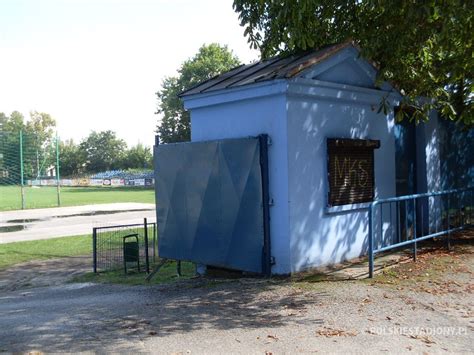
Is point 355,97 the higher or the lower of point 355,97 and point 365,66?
the lower

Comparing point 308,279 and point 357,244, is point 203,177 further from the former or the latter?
point 357,244

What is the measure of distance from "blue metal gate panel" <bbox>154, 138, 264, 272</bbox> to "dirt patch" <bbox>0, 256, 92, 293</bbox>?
3838 mm

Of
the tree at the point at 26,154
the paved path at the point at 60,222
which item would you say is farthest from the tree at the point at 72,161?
the paved path at the point at 60,222

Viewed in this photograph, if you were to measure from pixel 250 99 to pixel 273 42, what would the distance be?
2.00 metres

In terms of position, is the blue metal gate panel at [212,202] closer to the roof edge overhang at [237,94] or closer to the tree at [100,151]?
the roof edge overhang at [237,94]

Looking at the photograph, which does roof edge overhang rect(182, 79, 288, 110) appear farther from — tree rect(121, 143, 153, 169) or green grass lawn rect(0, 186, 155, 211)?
tree rect(121, 143, 153, 169)

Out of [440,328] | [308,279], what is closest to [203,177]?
[308,279]

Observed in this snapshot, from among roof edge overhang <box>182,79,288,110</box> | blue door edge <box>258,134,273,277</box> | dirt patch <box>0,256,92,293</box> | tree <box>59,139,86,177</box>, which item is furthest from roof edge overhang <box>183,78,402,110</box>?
tree <box>59,139,86,177</box>

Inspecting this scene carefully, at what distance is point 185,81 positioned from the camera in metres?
63.2

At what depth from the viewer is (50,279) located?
11.8 m

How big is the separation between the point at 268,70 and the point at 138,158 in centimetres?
10048

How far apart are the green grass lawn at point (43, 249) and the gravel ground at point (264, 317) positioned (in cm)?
678

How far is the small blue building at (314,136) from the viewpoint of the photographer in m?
7.59

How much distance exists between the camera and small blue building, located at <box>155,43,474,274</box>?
24.9ft
